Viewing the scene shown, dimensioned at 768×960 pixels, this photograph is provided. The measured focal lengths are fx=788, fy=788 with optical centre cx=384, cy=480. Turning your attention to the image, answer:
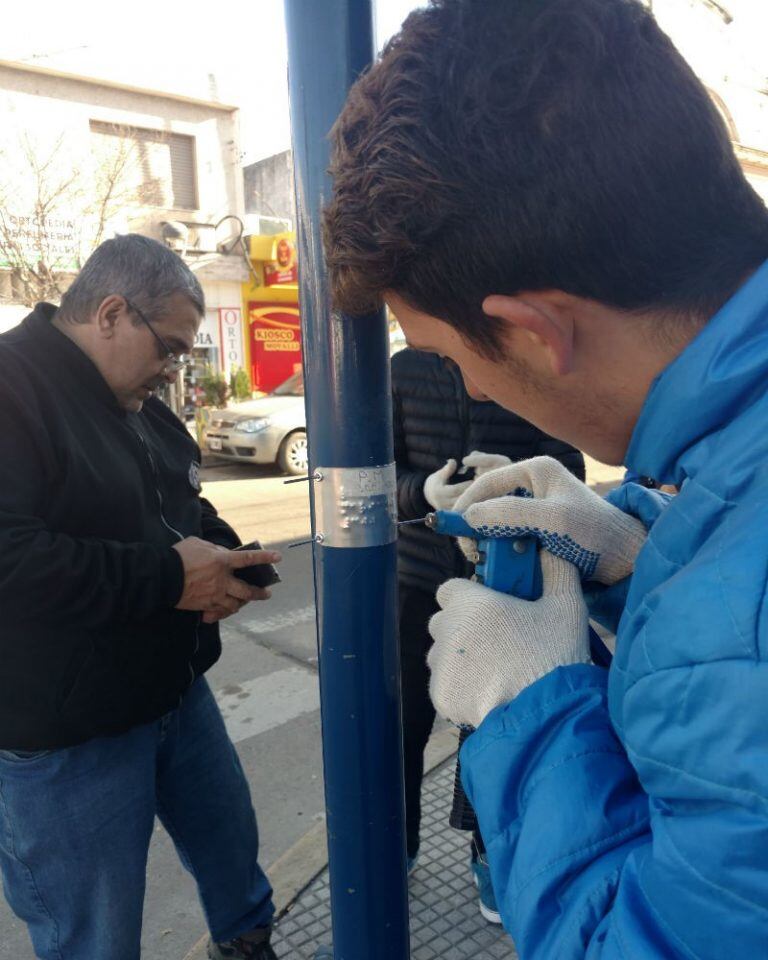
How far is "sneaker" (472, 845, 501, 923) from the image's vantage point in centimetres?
237

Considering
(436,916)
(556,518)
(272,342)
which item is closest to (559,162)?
(556,518)

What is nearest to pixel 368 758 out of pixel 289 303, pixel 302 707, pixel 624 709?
pixel 624 709

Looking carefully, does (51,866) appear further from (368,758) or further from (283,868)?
(283,868)

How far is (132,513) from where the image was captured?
179cm

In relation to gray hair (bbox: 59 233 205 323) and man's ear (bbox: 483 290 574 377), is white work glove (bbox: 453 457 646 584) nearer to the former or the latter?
man's ear (bbox: 483 290 574 377)

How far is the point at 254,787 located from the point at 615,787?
8.95 ft

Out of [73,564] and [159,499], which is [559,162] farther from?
[159,499]

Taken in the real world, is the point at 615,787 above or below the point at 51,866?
above

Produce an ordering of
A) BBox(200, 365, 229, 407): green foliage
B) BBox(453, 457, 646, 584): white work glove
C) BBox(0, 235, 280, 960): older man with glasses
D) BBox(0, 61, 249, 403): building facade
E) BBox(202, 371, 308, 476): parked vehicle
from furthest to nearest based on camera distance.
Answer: BBox(200, 365, 229, 407): green foliage < BBox(0, 61, 249, 403): building facade < BBox(202, 371, 308, 476): parked vehicle < BBox(0, 235, 280, 960): older man with glasses < BBox(453, 457, 646, 584): white work glove

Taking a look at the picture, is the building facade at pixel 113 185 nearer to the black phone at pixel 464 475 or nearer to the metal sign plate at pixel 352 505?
the black phone at pixel 464 475

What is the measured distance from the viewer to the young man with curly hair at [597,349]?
0.69 meters

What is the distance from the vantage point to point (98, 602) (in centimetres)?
162

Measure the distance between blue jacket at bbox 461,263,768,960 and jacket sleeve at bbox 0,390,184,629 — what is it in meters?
0.92

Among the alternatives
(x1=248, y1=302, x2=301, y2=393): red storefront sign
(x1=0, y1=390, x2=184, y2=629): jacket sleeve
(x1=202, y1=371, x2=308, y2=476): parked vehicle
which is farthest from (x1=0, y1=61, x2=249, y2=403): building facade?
(x1=0, y1=390, x2=184, y2=629): jacket sleeve
